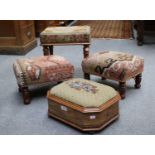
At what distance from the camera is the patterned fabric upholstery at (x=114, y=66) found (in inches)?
72.8

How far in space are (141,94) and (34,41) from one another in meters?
1.91

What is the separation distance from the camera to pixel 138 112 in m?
1.75

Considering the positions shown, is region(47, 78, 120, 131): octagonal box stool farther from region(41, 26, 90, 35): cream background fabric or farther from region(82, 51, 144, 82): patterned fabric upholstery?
region(41, 26, 90, 35): cream background fabric

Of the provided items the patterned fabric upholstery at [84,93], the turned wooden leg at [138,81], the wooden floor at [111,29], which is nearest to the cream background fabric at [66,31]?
the turned wooden leg at [138,81]

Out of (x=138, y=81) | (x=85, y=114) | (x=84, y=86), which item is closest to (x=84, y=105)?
(x=85, y=114)

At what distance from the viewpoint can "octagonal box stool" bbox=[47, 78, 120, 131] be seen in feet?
4.88

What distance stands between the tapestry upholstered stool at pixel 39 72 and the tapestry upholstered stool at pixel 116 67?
17 centimetres

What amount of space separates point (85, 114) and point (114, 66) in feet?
1.73

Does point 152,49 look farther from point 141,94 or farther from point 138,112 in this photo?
point 138,112

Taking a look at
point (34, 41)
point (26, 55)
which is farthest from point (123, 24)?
point (26, 55)

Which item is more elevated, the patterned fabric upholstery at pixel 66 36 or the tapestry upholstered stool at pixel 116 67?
the patterned fabric upholstery at pixel 66 36

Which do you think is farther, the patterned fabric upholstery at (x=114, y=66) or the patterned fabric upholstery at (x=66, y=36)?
the patterned fabric upholstery at (x=66, y=36)

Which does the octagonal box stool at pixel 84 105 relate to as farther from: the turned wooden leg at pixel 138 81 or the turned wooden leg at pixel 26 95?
the turned wooden leg at pixel 138 81

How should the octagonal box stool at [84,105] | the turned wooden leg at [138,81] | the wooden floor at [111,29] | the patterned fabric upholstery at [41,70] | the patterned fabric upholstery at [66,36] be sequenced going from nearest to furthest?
the octagonal box stool at [84,105], the patterned fabric upholstery at [41,70], the turned wooden leg at [138,81], the patterned fabric upholstery at [66,36], the wooden floor at [111,29]
